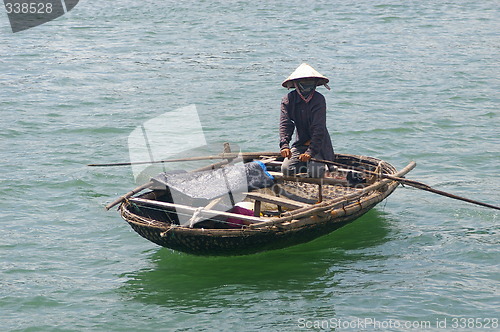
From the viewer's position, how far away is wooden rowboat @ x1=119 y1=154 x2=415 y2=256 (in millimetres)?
6840

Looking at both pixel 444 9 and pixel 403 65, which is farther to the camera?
pixel 444 9

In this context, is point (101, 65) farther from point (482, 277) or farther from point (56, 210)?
point (482, 277)

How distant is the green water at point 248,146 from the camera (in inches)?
268

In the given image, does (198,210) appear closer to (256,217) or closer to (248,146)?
(256,217)

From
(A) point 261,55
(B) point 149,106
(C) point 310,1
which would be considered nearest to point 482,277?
(B) point 149,106

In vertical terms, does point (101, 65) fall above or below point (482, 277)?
above

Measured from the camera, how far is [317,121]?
7.81 m

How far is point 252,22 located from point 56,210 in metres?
10.7

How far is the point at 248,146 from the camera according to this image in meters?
11.2

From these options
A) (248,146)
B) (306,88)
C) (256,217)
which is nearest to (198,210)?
(256,217)

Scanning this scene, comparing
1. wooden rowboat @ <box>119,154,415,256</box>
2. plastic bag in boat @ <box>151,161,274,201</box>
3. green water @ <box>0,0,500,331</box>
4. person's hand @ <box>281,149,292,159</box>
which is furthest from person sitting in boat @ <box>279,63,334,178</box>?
green water @ <box>0,0,500,331</box>

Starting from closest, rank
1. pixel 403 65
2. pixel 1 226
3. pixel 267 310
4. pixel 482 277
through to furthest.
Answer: pixel 267 310
pixel 482 277
pixel 1 226
pixel 403 65

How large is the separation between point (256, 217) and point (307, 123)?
4.17 feet

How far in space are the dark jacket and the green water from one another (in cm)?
95
